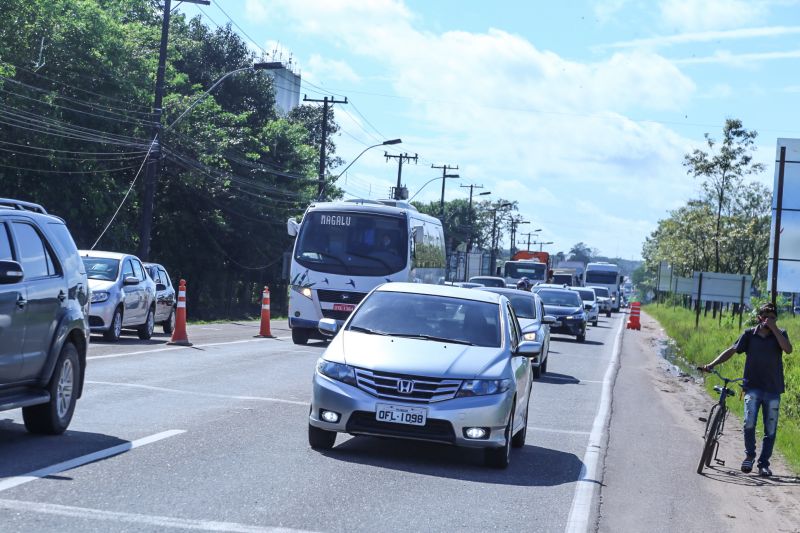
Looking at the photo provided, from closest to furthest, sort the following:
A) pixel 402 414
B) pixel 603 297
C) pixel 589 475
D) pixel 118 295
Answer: pixel 402 414
pixel 589 475
pixel 118 295
pixel 603 297

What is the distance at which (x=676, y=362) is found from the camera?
33.6m

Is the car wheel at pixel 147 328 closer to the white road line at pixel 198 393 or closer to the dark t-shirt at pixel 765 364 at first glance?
the white road line at pixel 198 393

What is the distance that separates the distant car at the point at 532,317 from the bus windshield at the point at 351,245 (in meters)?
2.58

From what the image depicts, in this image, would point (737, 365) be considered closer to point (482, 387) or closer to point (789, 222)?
point (789, 222)

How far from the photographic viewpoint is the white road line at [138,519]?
6855 millimetres

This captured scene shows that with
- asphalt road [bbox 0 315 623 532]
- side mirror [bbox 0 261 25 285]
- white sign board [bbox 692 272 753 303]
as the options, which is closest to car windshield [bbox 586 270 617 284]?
white sign board [bbox 692 272 753 303]

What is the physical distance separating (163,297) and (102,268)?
10.9 feet

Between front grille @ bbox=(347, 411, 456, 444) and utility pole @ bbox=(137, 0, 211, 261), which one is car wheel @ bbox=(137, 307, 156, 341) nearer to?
utility pole @ bbox=(137, 0, 211, 261)

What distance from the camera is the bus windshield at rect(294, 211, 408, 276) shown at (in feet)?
82.2

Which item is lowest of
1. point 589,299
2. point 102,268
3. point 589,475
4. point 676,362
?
point 676,362

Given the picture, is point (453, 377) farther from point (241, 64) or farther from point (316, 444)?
point (241, 64)

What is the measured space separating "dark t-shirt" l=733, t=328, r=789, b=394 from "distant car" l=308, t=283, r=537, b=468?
2367 mm

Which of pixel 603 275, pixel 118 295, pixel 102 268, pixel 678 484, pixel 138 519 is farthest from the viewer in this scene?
pixel 603 275

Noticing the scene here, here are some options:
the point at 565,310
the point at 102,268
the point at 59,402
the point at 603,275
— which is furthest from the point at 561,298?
the point at 603,275
